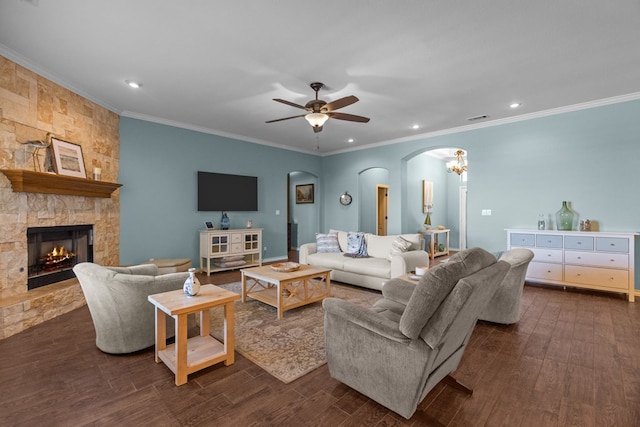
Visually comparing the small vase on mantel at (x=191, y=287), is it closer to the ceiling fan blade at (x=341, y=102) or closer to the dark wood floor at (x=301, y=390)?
the dark wood floor at (x=301, y=390)

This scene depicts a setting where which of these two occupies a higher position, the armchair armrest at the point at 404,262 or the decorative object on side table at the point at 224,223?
the decorative object on side table at the point at 224,223

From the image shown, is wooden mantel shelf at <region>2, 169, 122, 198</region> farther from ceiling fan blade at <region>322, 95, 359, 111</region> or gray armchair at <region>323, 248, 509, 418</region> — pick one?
gray armchair at <region>323, 248, 509, 418</region>

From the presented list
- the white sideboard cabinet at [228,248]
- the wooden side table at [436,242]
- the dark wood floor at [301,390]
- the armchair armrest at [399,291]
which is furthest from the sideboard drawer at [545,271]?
the white sideboard cabinet at [228,248]

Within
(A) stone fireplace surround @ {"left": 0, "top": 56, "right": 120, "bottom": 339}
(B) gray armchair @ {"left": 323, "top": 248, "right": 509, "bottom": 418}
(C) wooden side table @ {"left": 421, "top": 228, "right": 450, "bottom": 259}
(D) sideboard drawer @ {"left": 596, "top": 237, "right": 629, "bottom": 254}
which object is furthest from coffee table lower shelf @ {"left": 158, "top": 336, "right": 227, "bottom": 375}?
(C) wooden side table @ {"left": 421, "top": 228, "right": 450, "bottom": 259}


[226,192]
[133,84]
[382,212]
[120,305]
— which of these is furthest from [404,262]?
[382,212]

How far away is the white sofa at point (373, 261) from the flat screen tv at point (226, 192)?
2.01 meters

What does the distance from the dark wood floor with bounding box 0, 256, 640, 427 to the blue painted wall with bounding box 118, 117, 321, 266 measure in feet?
7.65

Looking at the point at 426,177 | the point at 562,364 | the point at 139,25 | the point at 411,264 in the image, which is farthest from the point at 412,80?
the point at 426,177

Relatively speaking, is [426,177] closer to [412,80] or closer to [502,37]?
[412,80]

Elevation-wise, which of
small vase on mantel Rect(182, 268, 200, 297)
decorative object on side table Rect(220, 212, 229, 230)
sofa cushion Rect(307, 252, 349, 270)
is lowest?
sofa cushion Rect(307, 252, 349, 270)

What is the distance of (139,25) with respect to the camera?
8.44ft

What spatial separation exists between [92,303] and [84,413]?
3.12ft

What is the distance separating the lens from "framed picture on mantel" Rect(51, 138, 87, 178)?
11.7 ft

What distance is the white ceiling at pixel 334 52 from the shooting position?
2.38 m
